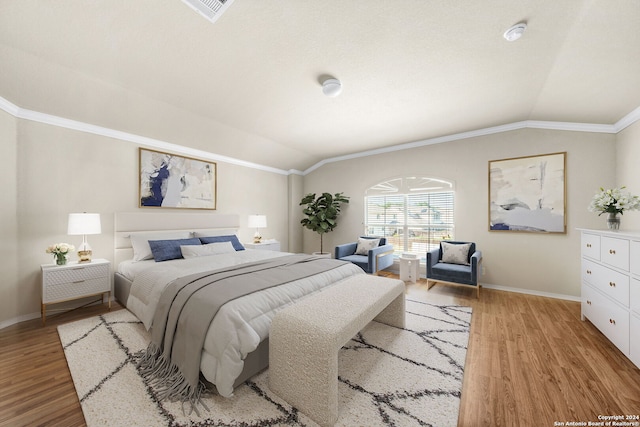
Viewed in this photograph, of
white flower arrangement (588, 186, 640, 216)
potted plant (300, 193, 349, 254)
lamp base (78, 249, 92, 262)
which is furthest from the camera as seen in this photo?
potted plant (300, 193, 349, 254)

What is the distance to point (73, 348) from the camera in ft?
7.47

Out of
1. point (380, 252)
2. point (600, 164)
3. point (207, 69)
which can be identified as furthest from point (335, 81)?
point (600, 164)

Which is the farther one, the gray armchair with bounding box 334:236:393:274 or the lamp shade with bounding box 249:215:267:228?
the lamp shade with bounding box 249:215:267:228

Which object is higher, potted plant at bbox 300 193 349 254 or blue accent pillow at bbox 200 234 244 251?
potted plant at bbox 300 193 349 254

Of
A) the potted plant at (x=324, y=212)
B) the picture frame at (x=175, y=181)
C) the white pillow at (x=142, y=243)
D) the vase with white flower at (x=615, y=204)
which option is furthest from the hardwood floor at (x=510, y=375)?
the potted plant at (x=324, y=212)

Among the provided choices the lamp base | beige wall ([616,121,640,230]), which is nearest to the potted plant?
the lamp base

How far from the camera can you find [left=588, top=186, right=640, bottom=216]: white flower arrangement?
2467 mm

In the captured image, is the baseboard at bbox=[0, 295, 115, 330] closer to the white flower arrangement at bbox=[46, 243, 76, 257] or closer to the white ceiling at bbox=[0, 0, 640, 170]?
the white flower arrangement at bbox=[46, 243, 76, 257]

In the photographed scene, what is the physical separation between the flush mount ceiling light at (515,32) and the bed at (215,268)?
267 centimetres

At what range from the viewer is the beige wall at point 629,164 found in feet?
9.63

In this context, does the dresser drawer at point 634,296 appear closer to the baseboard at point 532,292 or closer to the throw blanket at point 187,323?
the baseboard at point 532,292

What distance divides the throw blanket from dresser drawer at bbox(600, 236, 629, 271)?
2.91 m

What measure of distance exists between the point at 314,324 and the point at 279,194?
4.83 m

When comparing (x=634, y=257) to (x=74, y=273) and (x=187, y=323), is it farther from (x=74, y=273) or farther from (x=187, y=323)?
(x=74, y=273)
